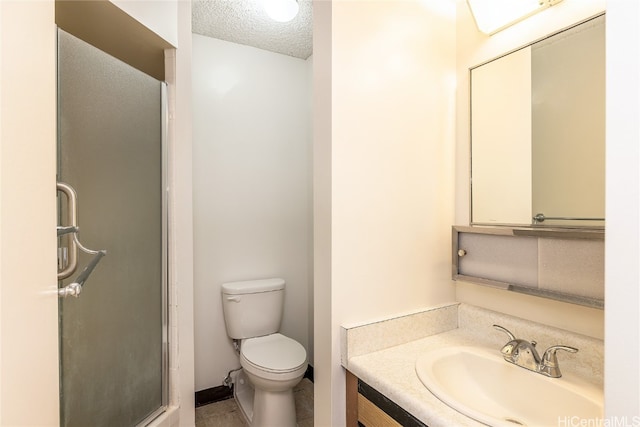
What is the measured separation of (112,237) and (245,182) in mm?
966

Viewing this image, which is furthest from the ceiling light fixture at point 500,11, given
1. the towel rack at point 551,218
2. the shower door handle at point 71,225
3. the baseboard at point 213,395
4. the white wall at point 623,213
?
the baseboard at point 213,395

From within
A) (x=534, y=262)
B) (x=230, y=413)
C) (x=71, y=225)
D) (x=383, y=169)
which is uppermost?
(x=383, y=169)

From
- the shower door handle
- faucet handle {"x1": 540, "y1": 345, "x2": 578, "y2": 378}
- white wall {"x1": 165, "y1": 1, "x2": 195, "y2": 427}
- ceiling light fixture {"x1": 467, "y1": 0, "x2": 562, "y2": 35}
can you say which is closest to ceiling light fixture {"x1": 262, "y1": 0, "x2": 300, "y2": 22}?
white wall {"x1": 165, "y1": 1, "x2": 195, "y2": 427}

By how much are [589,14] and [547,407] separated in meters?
1.19

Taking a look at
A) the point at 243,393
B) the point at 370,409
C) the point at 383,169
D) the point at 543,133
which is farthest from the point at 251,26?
the point at 243,393

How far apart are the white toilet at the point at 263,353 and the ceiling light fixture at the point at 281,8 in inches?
64.6

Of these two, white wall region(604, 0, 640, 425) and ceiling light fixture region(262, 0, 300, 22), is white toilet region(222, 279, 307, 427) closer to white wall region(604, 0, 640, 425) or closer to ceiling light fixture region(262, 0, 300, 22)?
white wall region(604, 0, 640, 425)

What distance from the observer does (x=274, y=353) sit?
6.14ft

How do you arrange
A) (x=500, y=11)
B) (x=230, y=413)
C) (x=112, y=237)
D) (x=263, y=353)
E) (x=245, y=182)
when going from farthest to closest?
(x=245, y=182)
(x=230, y=413)
(x=263, y=353)
(x=112, y=237)
(x=500, y=11)

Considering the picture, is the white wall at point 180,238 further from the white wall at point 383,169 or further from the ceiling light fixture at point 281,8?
the white wall at point 383,169

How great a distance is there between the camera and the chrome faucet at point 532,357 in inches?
38.4

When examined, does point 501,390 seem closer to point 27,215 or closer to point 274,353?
point 274,353

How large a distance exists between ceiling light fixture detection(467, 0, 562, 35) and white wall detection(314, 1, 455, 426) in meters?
0.14

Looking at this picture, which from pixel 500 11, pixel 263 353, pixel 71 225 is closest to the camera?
pixel 71 225
